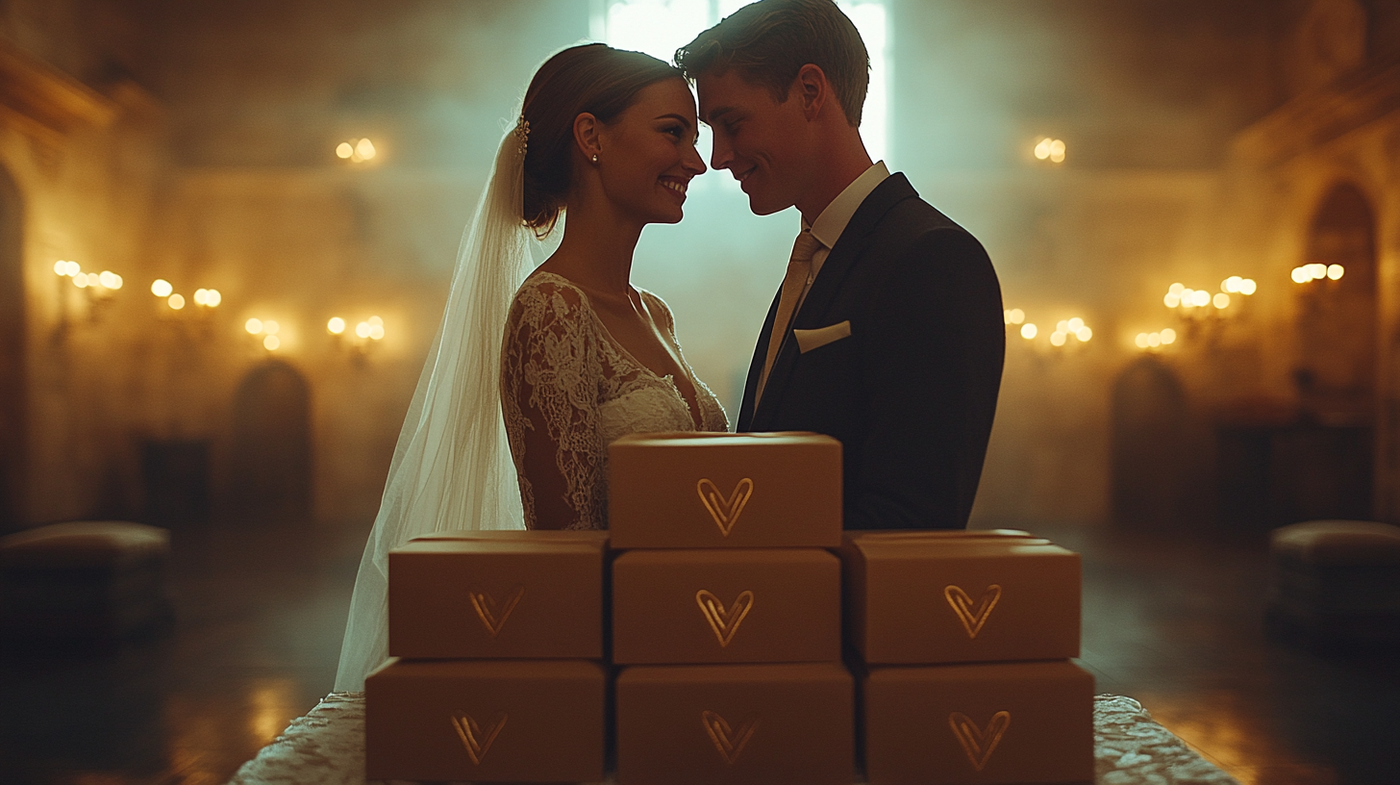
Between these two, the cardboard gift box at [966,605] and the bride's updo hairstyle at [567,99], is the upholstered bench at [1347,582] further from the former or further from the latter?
the cardboard gift box at [966,605]

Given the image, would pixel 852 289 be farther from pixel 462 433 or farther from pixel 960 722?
pixel 462 433

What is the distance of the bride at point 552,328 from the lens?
68.5 inches

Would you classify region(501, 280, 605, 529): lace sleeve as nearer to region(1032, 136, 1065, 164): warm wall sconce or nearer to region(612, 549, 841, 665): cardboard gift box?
region(612, 549, 841, 665): cardboard gift box

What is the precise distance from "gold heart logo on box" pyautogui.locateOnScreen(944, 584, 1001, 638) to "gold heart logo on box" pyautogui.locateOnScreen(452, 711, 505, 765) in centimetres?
50

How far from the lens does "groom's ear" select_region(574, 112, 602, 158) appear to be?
1.99 meters

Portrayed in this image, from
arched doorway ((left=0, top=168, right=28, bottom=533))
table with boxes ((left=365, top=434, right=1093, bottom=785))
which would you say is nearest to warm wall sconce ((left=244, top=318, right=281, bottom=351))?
arched doorway ((left=0, top=168, right=28, bottom=533))

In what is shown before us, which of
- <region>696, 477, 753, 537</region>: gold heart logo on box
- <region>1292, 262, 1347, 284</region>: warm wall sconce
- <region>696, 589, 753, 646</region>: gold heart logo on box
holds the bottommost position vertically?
<region>696, 589, 753, 646</region>: gold heart logo on box

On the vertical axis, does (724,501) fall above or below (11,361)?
below

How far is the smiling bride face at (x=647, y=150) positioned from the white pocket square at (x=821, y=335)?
0.57 m

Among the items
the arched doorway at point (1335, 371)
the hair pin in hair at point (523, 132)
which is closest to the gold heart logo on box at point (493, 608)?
the hair pin in hair at point (523, 132)

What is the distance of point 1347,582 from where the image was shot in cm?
496

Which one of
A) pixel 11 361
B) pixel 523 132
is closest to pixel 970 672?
pixel 523 132

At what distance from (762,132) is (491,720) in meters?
1.29

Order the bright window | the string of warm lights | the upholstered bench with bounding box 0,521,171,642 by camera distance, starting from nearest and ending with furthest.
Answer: the upholstered bench with bounding box 0,521,171,642 < the string of warm lights < the bright window
